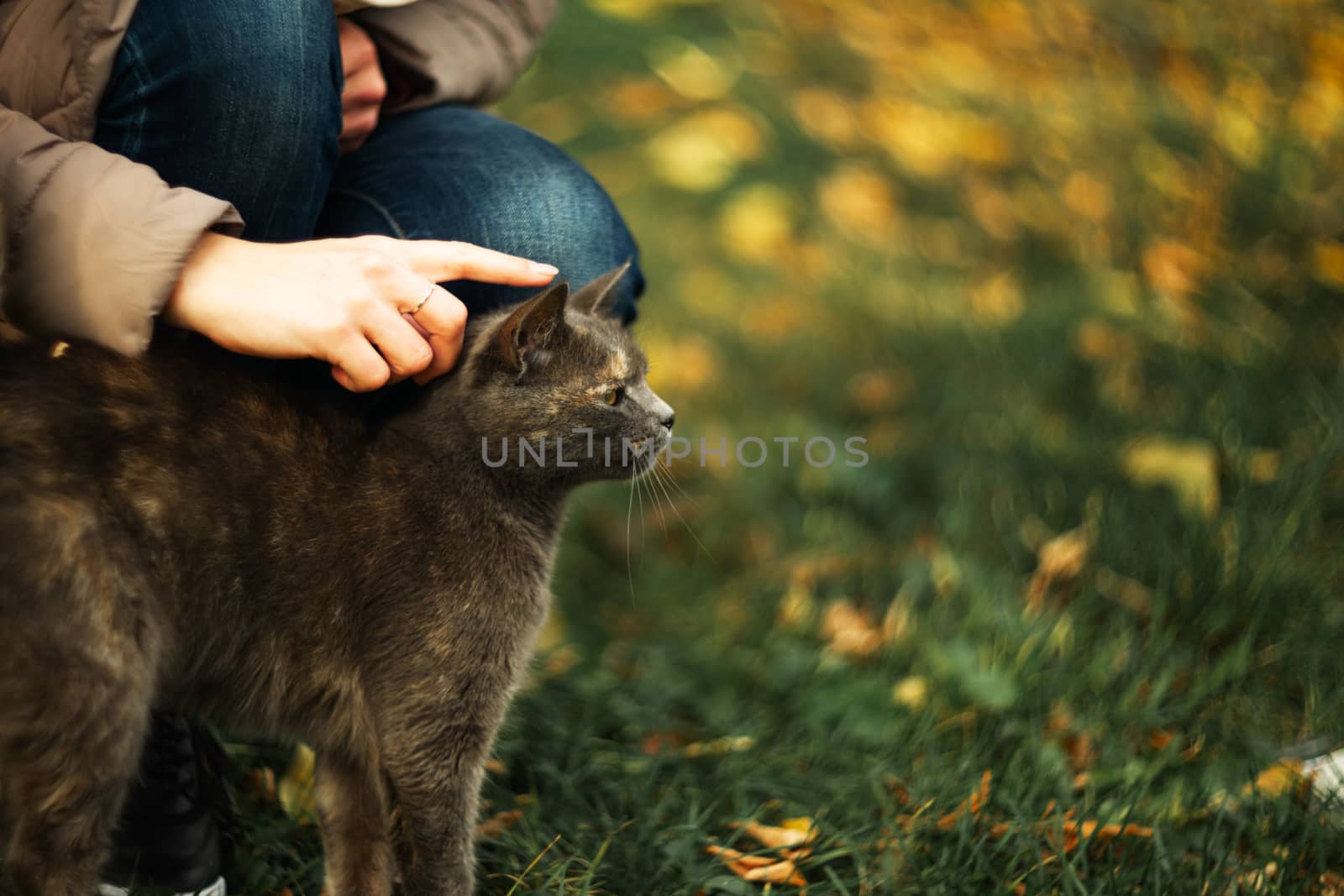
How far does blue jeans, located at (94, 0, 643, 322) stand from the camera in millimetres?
1545

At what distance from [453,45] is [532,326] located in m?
0.66

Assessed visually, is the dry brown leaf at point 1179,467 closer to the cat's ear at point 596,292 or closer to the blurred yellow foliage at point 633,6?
the cat's ear at point 596,292

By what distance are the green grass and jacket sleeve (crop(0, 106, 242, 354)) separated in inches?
34.0

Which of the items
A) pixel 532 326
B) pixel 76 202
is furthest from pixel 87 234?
pixel 532 326

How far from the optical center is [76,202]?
140 centimetres

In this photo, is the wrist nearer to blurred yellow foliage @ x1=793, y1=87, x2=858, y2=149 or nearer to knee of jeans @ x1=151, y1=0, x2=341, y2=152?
knee of jeans @ x1=151, y1=0, x2=341, y2=152

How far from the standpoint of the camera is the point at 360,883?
5.68 feet

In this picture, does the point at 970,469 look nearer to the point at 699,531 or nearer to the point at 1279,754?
the point at 699,531

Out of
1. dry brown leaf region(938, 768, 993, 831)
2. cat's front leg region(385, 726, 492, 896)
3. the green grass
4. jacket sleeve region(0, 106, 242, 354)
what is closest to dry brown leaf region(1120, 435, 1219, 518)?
the green grass

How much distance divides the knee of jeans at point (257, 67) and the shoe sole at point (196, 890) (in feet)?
3.47

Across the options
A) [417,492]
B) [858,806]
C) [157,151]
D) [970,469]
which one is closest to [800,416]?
[970,469]

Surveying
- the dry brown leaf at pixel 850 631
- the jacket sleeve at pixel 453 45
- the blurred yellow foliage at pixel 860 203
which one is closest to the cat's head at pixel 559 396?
the jacket sleeve at pixel 453 45

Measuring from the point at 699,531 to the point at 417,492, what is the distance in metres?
1.31

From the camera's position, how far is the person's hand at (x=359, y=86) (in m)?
1.90
